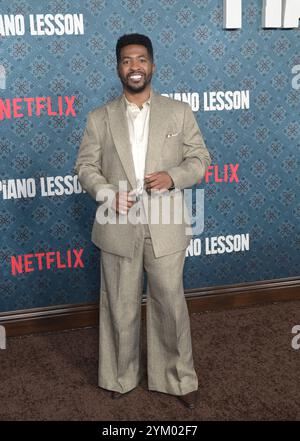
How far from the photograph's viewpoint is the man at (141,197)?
217 cm

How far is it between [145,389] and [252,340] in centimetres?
73

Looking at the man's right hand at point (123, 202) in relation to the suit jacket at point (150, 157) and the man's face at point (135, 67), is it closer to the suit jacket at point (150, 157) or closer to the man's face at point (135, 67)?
the suit jacket at point (150, 157)

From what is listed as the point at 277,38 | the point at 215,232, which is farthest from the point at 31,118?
the point at 277,38

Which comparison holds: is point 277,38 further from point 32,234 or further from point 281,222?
point 32,234

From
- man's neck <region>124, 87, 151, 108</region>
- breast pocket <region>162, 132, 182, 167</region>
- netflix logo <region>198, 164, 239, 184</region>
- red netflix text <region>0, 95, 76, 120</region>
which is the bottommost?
netflix logo <region>198, 164, 239, 184</region>

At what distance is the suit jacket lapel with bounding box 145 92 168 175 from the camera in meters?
2.20

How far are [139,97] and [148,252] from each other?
0.64m

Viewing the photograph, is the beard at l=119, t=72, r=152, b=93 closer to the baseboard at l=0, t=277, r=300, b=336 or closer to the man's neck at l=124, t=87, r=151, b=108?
the man's neck at l=124, t=87, r=151, b=108

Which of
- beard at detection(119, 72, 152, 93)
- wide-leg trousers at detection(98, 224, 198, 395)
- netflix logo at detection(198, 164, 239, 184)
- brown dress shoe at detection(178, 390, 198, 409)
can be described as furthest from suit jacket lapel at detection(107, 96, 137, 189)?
netflix logo at detection(198, 164, 239, 184)

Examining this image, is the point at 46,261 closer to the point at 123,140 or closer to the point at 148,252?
the point at 148,252

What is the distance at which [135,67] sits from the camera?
83.7 inches

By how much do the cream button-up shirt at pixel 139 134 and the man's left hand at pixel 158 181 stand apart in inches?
4.9

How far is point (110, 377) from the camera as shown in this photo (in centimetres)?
249
